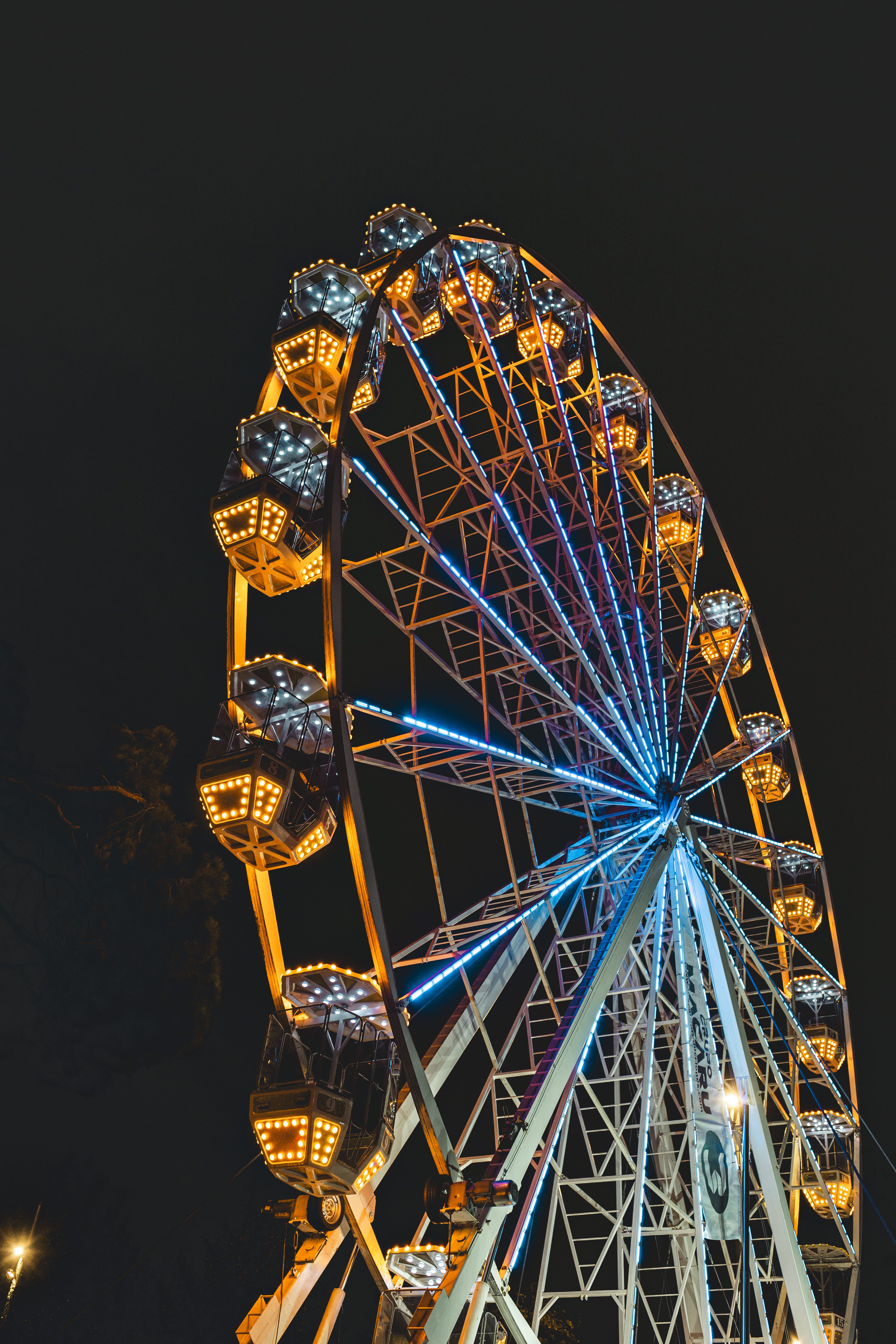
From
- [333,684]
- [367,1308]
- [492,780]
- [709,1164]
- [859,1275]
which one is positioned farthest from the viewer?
[367,1308]

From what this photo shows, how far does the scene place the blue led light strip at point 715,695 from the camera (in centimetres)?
1309

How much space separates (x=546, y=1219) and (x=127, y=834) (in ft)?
38.3

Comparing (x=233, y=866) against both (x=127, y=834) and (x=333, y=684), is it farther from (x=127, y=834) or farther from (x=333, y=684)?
(x=333, y=684)

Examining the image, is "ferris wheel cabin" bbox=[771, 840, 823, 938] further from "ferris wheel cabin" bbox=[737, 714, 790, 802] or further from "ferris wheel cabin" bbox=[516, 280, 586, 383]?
"ferris wheel cabin" bbox=[516, 280, 586, 383]

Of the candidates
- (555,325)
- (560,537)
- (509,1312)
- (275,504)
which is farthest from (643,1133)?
(555,325)

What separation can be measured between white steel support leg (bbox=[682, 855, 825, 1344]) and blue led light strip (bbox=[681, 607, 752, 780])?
9.55 feet

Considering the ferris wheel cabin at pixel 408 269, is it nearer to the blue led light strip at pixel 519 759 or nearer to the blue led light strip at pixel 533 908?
the blue led light strip at pixel 519 759

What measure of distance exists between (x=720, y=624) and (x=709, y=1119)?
835 cm

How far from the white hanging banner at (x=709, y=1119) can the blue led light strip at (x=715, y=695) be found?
196 cm

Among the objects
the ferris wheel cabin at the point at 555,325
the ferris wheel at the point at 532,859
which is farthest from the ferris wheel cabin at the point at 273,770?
the ferris wheel cabin at the point at 555,325

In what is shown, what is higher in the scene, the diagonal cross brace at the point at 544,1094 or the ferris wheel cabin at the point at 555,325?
the ferris wheel cabin at the point at 555,325

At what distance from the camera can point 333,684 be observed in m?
7.28

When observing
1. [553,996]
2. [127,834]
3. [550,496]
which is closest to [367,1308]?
[127,834]

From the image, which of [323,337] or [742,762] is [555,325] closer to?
[323,337]
